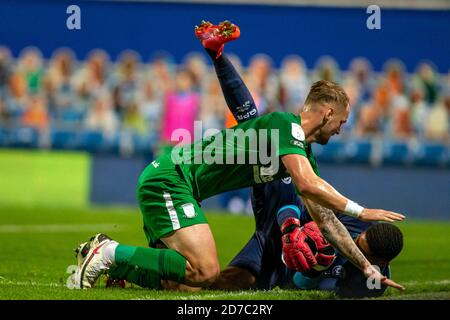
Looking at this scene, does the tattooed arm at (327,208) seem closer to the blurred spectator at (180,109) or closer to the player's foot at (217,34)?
the player's foot at (217,34)

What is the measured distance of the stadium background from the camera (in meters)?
19.3

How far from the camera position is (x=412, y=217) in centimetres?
1928

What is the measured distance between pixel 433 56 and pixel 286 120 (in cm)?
1325

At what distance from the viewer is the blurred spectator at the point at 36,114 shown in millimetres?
20078

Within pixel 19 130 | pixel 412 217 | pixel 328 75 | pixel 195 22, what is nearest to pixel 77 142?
pixel 19 130

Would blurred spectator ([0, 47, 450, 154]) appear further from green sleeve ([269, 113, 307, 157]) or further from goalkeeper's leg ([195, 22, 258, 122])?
green sleeve ([269, 113, 307, 157])

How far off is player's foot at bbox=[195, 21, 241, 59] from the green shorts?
50.6 inches

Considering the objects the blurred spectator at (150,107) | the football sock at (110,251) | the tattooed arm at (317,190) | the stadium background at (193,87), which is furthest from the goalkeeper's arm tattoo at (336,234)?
the blurred spectator at (150,107)

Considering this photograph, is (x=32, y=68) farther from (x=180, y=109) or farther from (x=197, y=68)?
(x=180, y=109)

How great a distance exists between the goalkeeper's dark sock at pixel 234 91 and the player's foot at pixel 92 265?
2.08 m

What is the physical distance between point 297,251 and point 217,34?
2220mm

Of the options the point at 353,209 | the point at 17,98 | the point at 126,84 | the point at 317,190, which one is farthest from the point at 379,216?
the point at 17,98

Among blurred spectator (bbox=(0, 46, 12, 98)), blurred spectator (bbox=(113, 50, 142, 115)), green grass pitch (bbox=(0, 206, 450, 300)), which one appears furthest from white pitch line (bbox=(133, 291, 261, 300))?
blurred spectator (bbox=(0, 46, 12, 98))

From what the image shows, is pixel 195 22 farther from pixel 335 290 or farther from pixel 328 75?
pixel 335 290
